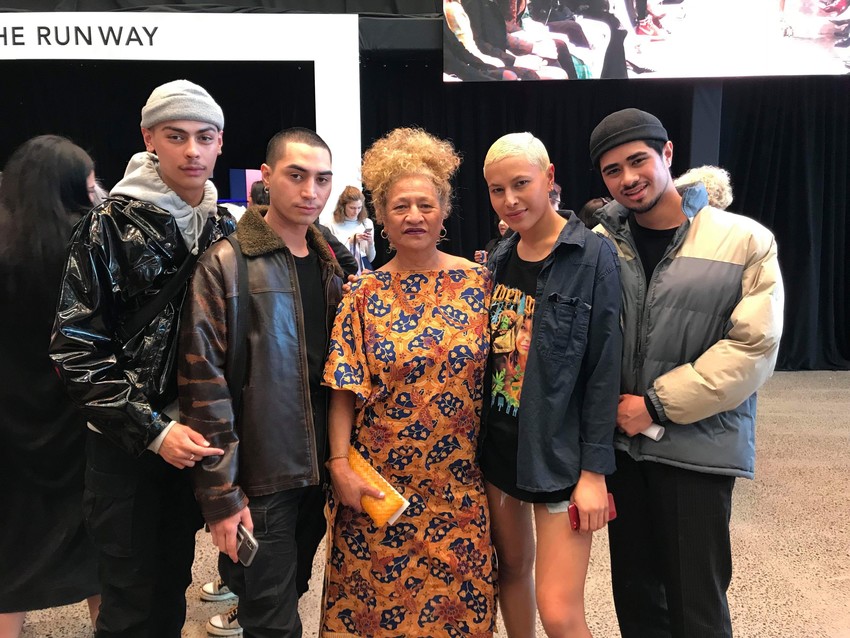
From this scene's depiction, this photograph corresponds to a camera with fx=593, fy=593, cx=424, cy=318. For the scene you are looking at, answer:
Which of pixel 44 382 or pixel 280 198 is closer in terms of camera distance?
pixel 280 198

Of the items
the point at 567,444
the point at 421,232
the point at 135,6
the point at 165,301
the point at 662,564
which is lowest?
the point at 662,564

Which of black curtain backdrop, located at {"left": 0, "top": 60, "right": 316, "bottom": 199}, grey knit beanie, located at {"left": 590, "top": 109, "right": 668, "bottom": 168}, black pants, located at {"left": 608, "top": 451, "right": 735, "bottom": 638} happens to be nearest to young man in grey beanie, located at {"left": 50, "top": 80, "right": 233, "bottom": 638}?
grey knit beanie, located at {"left": 590, "top": 109, "right": 668, "bottom": 168}

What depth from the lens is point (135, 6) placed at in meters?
4.81

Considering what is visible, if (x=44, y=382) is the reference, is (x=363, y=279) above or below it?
above

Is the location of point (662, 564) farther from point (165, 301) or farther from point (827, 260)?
point (827, 260)

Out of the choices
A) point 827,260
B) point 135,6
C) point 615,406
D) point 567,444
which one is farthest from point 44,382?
point 827,260

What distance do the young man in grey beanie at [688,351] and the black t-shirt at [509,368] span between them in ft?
0.84

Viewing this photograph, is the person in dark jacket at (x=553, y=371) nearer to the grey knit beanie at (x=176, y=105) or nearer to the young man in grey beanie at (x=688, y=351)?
the young man in grey beanie at (x=688, y=351)

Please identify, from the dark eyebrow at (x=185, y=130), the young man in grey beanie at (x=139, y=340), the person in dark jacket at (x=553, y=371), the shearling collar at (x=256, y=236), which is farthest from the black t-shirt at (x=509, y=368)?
the dark eyebrow at (x=185, y=130)

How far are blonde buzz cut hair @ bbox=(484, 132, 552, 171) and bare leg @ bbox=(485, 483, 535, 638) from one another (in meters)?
0.88

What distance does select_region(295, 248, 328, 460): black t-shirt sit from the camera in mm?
1534

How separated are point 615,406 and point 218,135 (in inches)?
48.5

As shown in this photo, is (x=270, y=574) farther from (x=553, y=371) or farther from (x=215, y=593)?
(x=215, y=593)

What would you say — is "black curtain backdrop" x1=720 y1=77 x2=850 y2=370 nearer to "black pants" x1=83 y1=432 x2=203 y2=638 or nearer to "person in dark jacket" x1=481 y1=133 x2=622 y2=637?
"person in dark jacket" x1=481 y1=133 x2=622 y2=637
